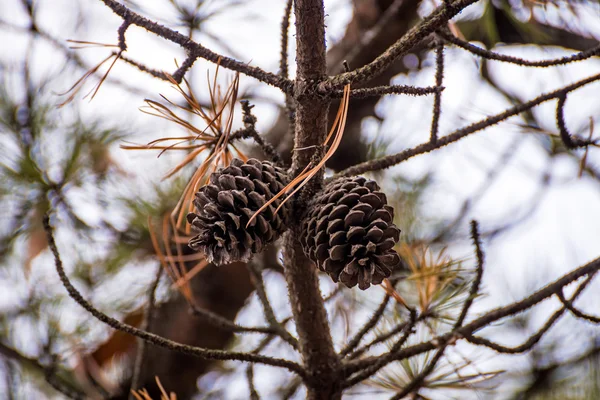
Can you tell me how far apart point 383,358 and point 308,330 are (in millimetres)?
66

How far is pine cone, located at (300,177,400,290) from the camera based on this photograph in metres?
0.34

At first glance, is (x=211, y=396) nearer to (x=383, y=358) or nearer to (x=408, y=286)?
(x=408, y=286)

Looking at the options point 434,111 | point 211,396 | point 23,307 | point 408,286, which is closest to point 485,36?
point 408,286

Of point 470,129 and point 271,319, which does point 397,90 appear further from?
point 271,319

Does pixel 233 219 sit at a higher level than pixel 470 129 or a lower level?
lower

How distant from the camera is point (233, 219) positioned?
0.35 metres

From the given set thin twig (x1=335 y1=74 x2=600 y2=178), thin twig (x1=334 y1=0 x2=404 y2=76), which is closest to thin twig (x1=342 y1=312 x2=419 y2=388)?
thin twig (x1=335 y1=74 x2=600 y2=178)

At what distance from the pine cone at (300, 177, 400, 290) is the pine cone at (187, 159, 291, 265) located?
0.03m

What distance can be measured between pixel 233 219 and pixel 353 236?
8 centimetres

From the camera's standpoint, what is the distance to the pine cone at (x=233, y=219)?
0.35 metres

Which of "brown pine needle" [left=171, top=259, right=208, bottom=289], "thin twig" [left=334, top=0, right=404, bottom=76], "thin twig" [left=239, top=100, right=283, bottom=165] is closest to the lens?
"thin twig" [left=239, top=100, right=283, bottom=165]

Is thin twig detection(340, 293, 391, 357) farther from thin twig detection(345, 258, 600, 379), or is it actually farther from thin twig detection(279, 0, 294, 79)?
thin twig detection(279, 0, 294, 79)

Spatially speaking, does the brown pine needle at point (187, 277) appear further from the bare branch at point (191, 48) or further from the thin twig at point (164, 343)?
the bare branch at point (191, 48)

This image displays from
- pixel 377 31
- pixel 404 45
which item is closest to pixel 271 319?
pixel 404 45
